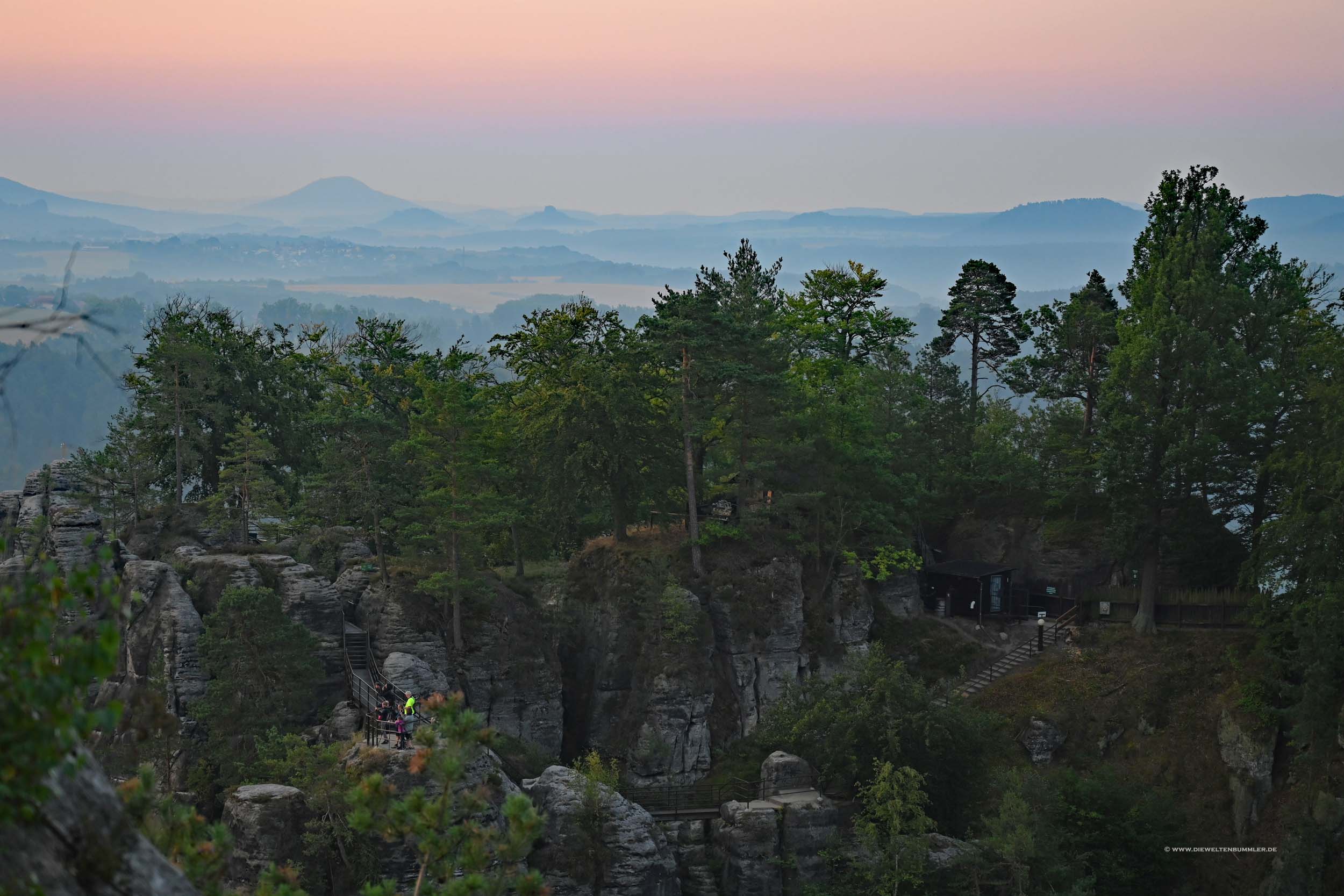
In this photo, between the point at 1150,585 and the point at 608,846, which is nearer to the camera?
the point at 608,846

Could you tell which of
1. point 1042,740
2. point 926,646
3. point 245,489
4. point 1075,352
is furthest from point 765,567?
point 245,489

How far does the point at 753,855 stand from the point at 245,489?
66.1ft

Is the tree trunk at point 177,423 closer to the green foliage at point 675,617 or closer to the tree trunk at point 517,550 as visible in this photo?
the tree trunk at point 517,550

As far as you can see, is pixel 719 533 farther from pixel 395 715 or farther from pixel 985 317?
pixel 985 317

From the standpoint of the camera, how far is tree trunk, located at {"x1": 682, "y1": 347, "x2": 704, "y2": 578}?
41.0 metres

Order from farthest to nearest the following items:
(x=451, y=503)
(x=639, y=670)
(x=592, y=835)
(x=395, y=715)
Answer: (x=639, y=670) → (x=451, y=503) → (x=395, y=715) → (x=592, y=835)

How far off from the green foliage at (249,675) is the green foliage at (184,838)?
584 inches

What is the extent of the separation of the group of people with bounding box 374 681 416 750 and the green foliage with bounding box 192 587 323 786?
203 centimetres

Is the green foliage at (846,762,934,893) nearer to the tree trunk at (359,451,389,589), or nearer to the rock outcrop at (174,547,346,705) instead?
the rock outcrop at (174,547,346,705)

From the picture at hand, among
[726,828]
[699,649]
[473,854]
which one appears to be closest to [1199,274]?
[699,649]

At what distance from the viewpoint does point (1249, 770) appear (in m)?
33.8

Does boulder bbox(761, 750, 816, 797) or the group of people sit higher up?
the group of people

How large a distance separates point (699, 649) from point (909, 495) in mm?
11936

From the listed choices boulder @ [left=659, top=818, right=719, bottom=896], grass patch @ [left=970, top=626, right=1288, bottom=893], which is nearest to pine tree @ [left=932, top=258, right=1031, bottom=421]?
grass patch @ [left=970, top=626, right=1288, bottom=893]
